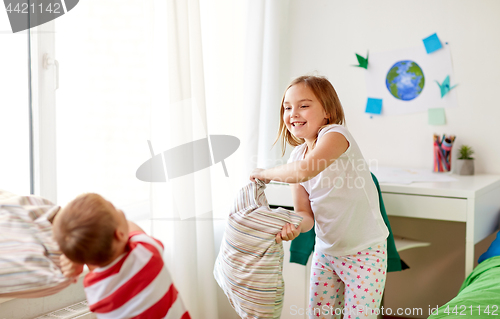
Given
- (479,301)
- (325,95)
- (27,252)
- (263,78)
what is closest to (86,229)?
(27,252)

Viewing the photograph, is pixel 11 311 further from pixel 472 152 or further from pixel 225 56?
pixel 472 152

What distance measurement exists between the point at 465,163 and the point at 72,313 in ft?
6.09

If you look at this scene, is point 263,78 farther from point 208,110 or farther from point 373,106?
point 373,106

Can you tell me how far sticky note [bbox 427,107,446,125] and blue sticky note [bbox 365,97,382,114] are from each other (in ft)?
0.84

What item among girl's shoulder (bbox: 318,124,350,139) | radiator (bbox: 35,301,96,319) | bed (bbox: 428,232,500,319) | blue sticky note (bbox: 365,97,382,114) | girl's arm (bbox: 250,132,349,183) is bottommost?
radiator (bbox: 35,301,96,319)

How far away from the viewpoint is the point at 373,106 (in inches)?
99.7

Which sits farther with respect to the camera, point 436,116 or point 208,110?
point 436,116

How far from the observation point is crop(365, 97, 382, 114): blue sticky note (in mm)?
2516

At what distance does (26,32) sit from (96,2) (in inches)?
10.1

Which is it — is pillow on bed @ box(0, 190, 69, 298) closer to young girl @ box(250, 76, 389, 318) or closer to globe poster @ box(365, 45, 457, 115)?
young girl @ box(250, 76, 389, 318)

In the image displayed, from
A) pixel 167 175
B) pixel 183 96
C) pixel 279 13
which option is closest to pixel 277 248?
pixel 167 175

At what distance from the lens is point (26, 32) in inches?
56.8

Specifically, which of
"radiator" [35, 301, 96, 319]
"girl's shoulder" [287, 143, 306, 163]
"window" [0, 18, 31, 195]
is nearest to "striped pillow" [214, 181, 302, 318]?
"girl's shoulder" [287, 143, 306, 163]

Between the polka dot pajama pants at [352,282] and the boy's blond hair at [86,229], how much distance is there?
83 centimetres
